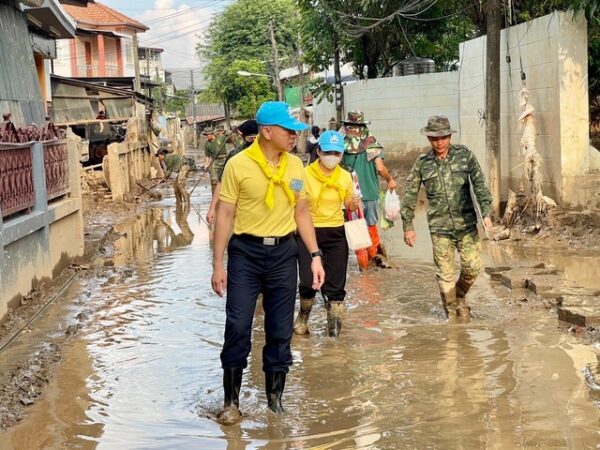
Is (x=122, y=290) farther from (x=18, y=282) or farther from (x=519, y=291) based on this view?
(x=519, y=291)

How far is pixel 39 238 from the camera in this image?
9.76 m

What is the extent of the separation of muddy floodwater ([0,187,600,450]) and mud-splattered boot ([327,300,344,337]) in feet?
0.30

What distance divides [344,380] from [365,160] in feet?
14.6

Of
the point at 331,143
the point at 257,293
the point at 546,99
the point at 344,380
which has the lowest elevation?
the point at 344,380

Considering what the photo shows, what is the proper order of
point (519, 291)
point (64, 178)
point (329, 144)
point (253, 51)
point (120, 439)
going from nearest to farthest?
point (120, 439), point (329, 144), point (519, 291), point (64, 178), point (253, 51)

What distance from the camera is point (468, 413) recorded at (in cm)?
540

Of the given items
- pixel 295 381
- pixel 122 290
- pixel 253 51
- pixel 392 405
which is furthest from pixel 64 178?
pixel 253 51

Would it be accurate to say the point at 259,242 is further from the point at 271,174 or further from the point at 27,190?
the point at 27,190

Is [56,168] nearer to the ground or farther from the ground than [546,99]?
nearer to the ground

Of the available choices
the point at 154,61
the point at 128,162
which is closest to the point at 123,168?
the point at 128,162

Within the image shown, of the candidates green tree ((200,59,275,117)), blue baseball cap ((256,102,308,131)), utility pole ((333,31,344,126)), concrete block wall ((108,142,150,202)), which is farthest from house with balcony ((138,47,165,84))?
blue baseball cap ((256,102,308,131))

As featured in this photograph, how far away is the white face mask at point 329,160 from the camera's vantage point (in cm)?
779

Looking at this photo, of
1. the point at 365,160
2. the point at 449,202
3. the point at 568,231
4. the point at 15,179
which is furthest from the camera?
the point at 568,231

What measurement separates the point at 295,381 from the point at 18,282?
352cm
